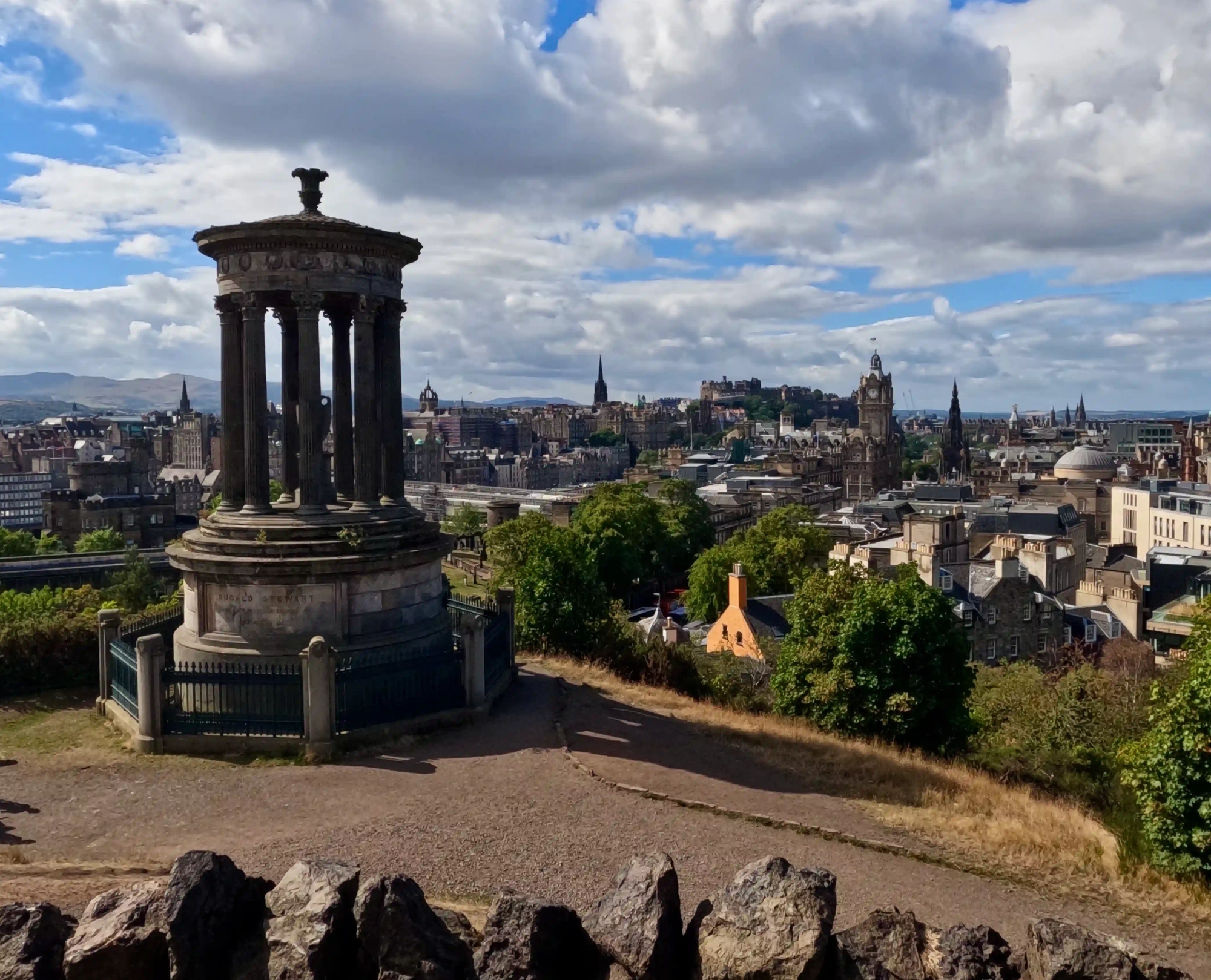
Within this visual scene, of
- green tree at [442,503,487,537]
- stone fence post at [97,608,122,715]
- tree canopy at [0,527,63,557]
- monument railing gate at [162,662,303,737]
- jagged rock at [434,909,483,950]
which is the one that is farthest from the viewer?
green tree at [442,503,487,537]

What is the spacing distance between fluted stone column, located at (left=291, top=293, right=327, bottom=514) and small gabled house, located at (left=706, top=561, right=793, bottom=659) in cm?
2269

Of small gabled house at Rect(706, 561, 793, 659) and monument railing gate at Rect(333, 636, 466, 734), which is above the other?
monument railing gate at Rect(333, 636, 466, 734)

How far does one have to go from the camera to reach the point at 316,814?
13578mm

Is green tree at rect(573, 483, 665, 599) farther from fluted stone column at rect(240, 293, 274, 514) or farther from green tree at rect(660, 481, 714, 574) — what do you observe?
fluted stone column at rect(240, 293, 274, 514)

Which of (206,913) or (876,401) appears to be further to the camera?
(876,401)

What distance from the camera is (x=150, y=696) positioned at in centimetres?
1630

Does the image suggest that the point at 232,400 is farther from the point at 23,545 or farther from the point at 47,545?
the point at 47,545

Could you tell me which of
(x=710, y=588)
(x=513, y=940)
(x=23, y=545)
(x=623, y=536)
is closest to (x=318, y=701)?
(x=513, y=940)

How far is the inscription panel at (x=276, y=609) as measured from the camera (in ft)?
59.0

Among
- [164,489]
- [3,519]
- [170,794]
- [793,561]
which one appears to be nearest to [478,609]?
[170,794]

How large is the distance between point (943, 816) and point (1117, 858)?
2271mm

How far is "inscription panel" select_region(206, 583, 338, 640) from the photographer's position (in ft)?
59.0

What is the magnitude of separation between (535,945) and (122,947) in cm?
331

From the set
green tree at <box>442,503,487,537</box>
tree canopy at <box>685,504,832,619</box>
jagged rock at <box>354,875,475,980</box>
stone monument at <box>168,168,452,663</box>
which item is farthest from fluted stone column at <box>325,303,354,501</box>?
green tree at <box>442,503,487,537</box>
